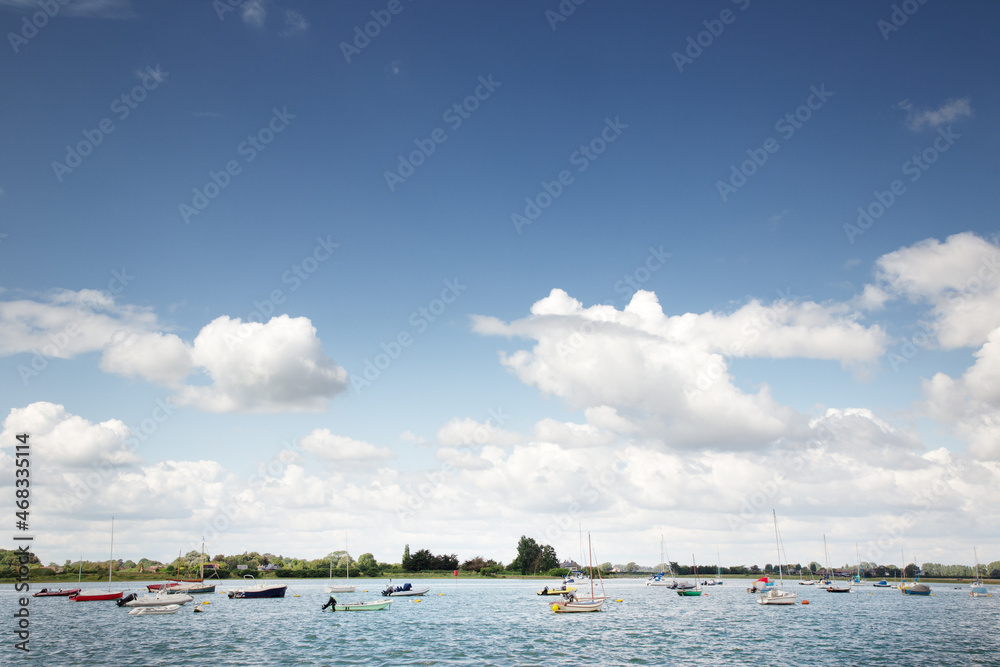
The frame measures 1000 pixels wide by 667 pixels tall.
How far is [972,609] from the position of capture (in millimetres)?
116375

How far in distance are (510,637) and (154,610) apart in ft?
213

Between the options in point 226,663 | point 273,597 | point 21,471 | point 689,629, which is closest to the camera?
point 21,471

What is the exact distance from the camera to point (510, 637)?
69375 millimetres

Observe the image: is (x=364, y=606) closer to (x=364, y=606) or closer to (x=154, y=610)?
(x=364, y=606)

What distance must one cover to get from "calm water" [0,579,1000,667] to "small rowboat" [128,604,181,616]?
2.98 metres

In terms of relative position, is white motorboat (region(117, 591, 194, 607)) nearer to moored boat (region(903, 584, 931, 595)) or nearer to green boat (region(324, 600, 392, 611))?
green boat (region(324, 600, 392, 611))

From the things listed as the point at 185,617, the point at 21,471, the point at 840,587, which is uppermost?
the point at 21,471

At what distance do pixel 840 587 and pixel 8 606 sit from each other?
7215 inches

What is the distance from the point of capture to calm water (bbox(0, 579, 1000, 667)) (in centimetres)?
5469

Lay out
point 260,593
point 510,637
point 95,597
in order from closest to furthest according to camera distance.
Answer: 1. point 510,637
2. point 95,597
3. point 260,593

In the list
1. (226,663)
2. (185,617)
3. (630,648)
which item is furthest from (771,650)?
(185,617)

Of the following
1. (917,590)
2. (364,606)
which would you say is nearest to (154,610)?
(364,606)

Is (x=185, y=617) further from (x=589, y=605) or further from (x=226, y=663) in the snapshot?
(x=589, y=605)

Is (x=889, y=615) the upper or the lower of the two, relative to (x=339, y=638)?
lower
